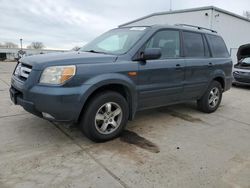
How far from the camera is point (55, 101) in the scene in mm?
3283

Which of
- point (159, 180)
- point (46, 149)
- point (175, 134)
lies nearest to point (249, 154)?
point (175, 134)

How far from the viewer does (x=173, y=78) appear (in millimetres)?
4652

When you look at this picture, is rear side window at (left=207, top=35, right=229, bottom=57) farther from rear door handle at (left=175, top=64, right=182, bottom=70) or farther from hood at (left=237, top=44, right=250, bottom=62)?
hood at (left=237, top=44, right=250, bottom=62)

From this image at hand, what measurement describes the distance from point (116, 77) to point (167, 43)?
4.75 feet

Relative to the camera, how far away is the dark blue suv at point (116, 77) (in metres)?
3.38

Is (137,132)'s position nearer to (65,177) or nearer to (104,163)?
(104,163)

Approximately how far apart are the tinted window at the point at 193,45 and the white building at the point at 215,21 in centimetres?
1092

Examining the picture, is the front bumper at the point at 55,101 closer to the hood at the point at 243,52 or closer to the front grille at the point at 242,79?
the front grille at the point at 242,79

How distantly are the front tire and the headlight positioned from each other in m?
0.50

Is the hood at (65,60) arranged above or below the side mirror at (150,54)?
below

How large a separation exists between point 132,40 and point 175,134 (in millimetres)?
1752

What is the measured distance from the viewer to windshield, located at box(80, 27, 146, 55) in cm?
419

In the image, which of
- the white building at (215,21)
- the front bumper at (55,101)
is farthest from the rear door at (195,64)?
the white building at (215,21)

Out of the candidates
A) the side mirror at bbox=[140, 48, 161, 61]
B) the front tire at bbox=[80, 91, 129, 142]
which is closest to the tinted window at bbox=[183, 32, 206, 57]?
the side mirror at bbox=[140, 48, 161, 61]
